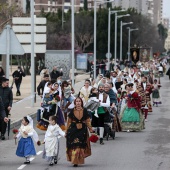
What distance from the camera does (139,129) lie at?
24.9 meters

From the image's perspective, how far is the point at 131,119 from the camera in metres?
24.5

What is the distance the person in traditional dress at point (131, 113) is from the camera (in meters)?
24.3

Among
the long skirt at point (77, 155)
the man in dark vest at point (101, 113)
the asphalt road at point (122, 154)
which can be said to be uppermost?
the man in dark vest at point (101, 113)

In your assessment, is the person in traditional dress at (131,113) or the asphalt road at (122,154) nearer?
the asphalt road at (122,154)

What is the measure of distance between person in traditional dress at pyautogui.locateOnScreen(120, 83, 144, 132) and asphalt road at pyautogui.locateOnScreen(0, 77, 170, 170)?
1.13 feet

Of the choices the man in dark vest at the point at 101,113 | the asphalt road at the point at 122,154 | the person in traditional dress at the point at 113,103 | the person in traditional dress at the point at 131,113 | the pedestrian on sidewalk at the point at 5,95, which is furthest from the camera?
the person in traditional dress at the point at 131,113

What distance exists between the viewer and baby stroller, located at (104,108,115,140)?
21.3m

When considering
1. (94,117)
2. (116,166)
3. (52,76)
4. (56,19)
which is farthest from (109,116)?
(56,19)

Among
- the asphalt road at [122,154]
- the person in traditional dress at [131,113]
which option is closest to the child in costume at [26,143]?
the asphalt road at [122,154]

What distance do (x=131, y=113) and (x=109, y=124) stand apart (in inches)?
104

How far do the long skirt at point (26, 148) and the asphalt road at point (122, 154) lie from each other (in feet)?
0.73

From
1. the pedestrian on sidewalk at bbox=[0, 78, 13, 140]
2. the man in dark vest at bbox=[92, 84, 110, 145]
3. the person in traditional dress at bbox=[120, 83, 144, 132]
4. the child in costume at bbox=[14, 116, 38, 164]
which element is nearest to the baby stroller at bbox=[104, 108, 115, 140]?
the man in dark vest at bbox=[92, 84, 110, 145]

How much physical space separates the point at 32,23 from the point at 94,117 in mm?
14169

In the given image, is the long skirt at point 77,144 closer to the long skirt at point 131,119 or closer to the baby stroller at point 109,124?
the baby stroller at point 109,124
